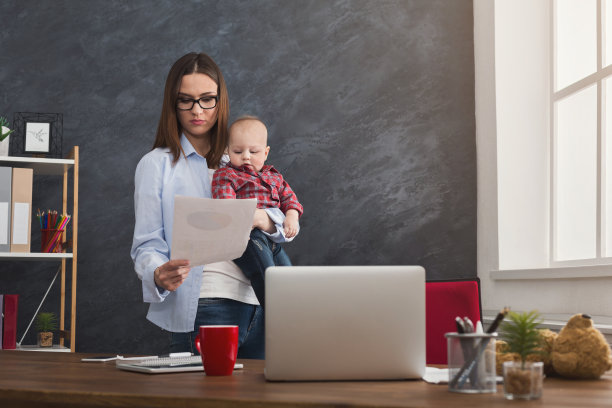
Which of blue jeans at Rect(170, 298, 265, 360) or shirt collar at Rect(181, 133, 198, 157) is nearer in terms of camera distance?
blue jeans at Rect(170, 298, 265, 360)

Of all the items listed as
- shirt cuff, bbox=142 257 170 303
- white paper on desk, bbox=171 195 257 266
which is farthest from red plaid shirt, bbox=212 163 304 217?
white paper on desk, bbox=171 195 257 266

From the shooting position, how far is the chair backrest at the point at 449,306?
2.42 m

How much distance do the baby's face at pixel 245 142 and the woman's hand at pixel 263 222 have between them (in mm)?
194

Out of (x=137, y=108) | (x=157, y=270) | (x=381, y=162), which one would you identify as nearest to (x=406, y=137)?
(x=381, y=162)

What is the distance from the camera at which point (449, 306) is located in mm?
2441

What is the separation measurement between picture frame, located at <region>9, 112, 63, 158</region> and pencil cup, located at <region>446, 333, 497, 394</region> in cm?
274

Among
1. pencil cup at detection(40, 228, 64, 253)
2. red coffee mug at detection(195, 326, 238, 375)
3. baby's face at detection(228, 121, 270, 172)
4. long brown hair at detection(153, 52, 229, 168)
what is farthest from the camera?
pencil cup at detection(40, 228, 64, 253)

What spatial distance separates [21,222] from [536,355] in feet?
8.59

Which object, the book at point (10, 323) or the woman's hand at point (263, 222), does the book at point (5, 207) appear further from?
the woman's hand at point (263, 222)

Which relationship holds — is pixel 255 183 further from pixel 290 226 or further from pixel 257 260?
pixel 257 260

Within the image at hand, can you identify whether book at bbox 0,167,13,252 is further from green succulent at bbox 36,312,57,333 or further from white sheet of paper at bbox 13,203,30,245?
green succulent at bbox 36,312,57,333

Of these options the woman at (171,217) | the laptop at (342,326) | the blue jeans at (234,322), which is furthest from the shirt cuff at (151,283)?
the laptop at (342,326)

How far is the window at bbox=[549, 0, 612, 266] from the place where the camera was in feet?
9.66

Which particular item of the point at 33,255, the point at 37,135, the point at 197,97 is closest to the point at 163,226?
the point at 197,97
